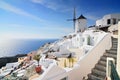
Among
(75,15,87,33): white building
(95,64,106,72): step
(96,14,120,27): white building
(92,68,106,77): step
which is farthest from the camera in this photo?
(96,14,120,27): white building

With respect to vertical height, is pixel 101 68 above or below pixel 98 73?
above

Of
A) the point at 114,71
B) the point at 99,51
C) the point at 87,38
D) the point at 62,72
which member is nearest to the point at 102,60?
the point at 99,51

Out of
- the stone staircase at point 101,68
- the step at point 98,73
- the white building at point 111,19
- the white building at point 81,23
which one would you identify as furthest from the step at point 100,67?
the white building at point 111,19

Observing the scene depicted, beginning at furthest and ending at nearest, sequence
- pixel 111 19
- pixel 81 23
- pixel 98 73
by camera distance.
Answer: pixel 111 19 → pixel 81 23 → pixel 98 73

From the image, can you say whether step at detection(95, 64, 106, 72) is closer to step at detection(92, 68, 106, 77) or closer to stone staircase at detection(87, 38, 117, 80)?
stone staircase at detection(87, 38, 117, 80)

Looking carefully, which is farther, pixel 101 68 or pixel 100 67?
pixel 100 67

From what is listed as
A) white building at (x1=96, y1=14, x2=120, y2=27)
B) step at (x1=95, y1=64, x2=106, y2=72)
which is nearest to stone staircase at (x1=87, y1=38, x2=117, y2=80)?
step at (x1=95, y1=64, x2=106, y2=72)

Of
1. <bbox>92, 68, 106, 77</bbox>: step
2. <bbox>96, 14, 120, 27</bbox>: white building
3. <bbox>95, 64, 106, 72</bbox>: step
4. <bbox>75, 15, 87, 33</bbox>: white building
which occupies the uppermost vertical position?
<bbox>96, 14, 120, 27</bbox>: white building

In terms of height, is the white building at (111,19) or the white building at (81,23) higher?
the white building at (111,19)

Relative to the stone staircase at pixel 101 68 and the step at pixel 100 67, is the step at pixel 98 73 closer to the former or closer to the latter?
the stone staircase at pixel 101 68

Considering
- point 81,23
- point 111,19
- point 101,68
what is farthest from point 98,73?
point 111,19

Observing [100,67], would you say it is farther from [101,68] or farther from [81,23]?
[81,23]

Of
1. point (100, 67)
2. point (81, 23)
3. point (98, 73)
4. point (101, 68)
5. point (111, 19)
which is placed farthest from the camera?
point (111, 19)

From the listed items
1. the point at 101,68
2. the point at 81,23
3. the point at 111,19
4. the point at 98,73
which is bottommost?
the point at 98,73
